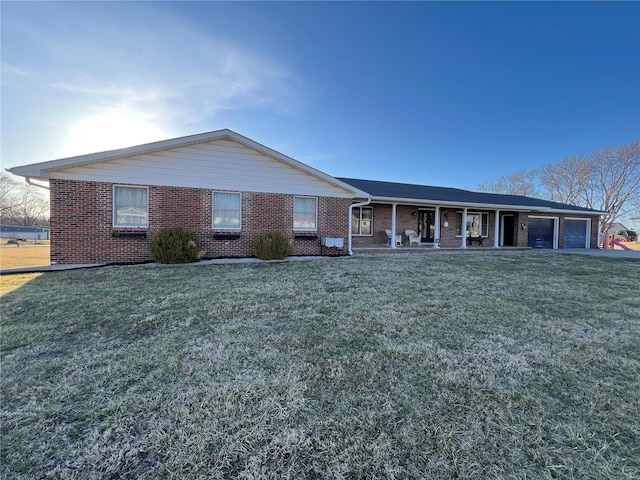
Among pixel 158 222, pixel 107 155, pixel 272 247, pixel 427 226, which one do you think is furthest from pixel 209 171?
pixel 427 226

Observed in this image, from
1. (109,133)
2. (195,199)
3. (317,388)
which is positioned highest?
(109,133)

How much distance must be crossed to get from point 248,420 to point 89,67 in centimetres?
1051

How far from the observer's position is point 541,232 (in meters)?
18.2

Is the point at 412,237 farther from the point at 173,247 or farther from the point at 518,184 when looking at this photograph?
the point at 518,184

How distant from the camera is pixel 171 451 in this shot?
63.9 inches

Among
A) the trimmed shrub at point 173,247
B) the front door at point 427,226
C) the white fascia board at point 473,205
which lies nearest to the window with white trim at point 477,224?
the white fascia board at point 473,205

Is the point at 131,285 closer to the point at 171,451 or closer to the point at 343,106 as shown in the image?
Result: the point at 171,451

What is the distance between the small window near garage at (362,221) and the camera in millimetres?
14219

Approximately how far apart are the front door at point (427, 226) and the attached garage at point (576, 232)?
9.77 metres

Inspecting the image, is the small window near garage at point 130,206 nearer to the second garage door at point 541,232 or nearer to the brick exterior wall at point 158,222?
the brick exterior wall at point 158,222

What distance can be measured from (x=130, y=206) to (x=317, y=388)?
914cm

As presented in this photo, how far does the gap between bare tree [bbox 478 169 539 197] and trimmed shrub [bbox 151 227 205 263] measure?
41.9m

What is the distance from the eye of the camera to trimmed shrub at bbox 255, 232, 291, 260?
9.55 metres

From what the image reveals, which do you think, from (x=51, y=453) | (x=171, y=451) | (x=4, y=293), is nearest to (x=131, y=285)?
(x=4, y=293)
